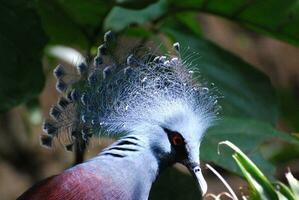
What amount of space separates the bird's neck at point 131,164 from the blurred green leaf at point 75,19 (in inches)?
24.3

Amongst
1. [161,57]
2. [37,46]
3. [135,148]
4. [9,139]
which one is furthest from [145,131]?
[9,139]

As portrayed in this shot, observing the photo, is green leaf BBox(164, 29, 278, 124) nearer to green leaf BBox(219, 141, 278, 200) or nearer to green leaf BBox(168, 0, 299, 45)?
green leaf BBox(168, 0, 299, 45)

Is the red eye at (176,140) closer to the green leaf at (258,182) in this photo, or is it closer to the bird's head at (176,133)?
the bird's head at (176,133)

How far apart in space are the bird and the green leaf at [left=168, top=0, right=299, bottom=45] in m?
0.61

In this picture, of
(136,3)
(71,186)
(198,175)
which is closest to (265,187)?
(198,175)

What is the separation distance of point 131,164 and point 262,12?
833 mm

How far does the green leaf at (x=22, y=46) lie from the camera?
183cm

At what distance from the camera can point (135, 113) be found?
5.16ft

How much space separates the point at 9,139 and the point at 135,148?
286cm

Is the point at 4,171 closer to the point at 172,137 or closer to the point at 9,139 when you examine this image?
the point at 9,139

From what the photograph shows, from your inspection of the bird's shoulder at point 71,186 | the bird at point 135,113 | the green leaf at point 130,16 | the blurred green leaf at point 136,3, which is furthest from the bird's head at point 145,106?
the green leaf at point 130,16

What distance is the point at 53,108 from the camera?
1.59 metres

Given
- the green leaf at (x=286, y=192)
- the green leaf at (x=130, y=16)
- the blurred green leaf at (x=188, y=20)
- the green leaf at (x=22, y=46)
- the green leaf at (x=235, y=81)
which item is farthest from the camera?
the blurred green leaf at (x=188, y=20)

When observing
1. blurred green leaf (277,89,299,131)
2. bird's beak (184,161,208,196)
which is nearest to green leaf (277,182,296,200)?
bird's beak (184,161,208,196)
